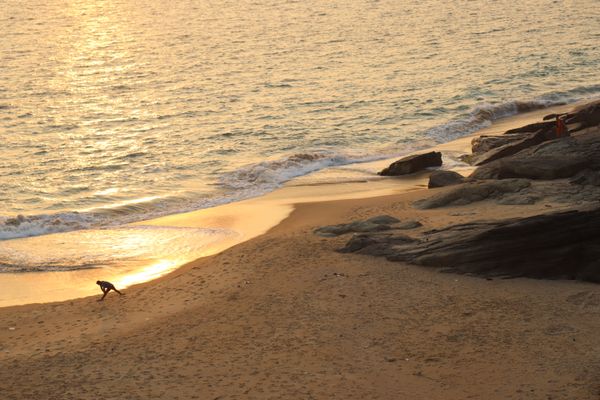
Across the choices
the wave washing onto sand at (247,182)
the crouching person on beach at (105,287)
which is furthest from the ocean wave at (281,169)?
the crouching person on beach at (105,287)

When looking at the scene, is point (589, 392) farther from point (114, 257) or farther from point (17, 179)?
point (17, 179)

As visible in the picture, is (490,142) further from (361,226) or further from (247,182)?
(361,226)

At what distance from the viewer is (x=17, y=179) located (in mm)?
29156

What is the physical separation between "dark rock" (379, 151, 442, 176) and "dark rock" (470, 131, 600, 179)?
17.0ft

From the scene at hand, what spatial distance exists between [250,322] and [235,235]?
7234mm

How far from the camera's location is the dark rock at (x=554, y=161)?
67.9 feet

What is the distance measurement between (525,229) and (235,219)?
9593mm

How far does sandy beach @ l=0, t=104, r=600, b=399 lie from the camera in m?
13.3

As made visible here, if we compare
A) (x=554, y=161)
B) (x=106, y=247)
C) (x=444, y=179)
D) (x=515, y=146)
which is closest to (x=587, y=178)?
(x=554, y=161)

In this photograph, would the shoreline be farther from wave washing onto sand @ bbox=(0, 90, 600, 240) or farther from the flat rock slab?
the flat rock slab

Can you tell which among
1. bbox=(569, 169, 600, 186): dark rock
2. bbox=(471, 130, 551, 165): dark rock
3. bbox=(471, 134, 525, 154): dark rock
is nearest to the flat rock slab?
bbox=(569, 169, 600, 186): dark rock

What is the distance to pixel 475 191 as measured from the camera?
21.0 metres

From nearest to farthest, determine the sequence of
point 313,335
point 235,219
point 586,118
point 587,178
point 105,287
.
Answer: point 313,335 → point 105,287 → point 587,178 → point 235,219 → point 586,118

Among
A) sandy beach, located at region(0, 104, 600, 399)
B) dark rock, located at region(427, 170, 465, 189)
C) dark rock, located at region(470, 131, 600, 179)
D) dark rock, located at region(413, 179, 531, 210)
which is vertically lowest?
sandy beach, located at region(0, 104, 600, 399)
